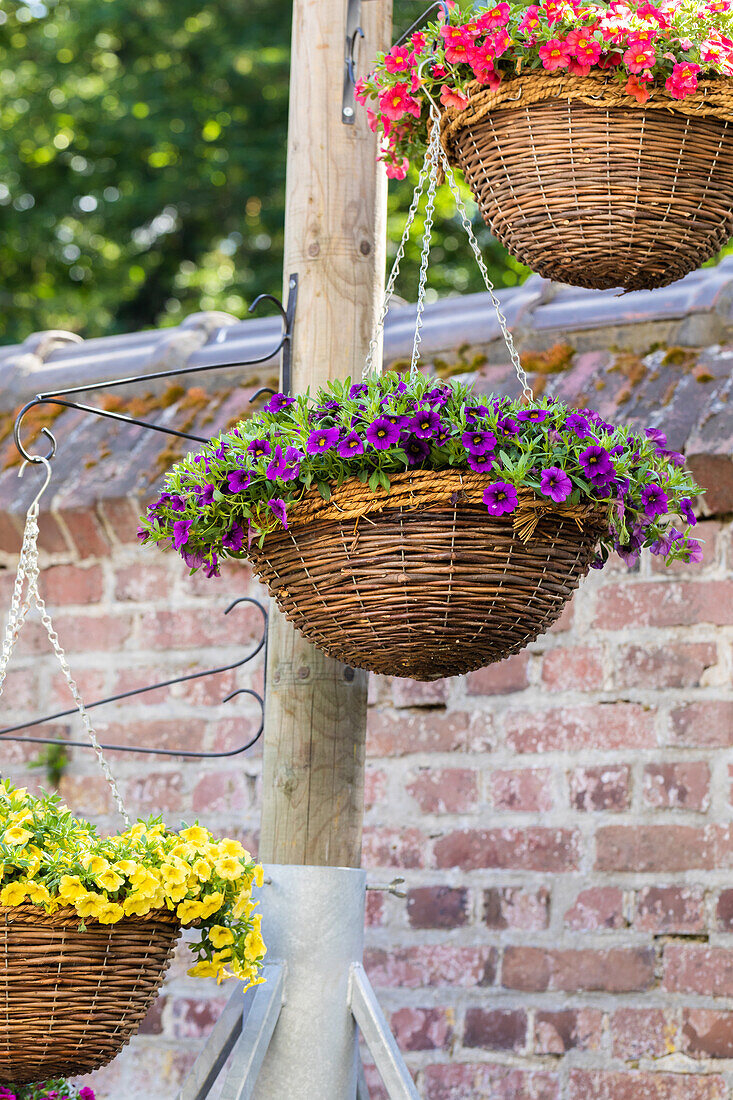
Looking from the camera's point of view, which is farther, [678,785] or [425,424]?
[678,785]

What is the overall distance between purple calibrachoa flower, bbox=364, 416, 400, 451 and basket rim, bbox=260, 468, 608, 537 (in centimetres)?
5

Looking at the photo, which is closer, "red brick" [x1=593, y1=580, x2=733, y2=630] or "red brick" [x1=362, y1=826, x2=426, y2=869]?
"red brick" [x1=593, y1=580, x2=733, y2=630]

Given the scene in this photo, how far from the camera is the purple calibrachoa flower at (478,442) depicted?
178 cm

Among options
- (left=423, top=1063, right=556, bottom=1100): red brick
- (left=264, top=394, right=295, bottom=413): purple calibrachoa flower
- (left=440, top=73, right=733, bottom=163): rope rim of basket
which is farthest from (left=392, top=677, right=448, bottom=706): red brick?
(left=440, top=73, right=733, bottom=163): rope rim of basket

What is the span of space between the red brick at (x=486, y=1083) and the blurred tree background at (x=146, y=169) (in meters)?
7.51

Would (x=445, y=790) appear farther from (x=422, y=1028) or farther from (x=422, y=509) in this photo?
(x=422, y=509)

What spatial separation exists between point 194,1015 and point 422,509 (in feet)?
5.54

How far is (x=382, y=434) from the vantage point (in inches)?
70.7

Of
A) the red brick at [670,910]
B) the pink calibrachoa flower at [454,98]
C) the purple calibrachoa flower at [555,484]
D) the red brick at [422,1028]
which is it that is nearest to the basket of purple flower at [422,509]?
the purple calibrachoa flower at [555,484]

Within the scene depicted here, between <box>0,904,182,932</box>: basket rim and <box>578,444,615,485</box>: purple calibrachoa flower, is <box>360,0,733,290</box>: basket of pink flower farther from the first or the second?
<box>0,904,182,932</box>: basket rim

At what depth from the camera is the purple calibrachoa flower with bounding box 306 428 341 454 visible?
5.96ft

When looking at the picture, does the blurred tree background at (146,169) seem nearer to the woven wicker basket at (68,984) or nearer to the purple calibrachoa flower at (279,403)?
the purple calibrachoa flower at (279,403)

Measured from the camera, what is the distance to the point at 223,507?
1.90 metres

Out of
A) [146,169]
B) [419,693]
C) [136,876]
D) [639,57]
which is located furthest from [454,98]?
[146,169]
